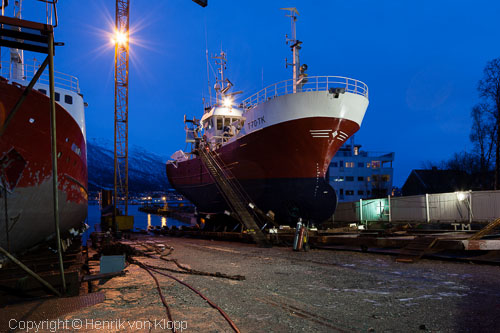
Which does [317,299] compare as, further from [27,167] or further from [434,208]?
[434,208]

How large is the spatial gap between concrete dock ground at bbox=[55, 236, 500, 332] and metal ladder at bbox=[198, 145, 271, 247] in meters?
6.37

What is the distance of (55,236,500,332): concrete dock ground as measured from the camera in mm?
5047

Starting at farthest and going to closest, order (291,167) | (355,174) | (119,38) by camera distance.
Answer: (355,174)
(119,38)
(291,167)

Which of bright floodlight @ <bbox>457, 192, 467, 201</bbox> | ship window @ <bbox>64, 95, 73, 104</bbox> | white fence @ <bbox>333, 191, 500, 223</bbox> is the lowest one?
white fence @ <bbox>333, 191, 500, 223</bbox>

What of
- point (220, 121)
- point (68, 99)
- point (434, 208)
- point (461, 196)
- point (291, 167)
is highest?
point (220, 121)

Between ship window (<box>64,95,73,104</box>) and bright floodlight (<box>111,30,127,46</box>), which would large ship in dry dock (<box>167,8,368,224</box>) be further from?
bright floodlight (<box>111,30,127,46</box>)

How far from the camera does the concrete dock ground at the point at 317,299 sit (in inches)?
199

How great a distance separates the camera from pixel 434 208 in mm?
20297

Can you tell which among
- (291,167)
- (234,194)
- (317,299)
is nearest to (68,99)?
(234,194)

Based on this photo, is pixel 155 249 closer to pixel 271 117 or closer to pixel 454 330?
pixel 271 117

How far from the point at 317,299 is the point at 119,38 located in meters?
36.9

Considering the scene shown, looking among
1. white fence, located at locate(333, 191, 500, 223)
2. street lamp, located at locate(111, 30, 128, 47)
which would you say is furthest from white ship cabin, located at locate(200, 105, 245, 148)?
street lamp, located at locate(111, 30, 128, 47)

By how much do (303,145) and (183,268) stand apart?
11.0m

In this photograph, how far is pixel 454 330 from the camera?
4.69 m
